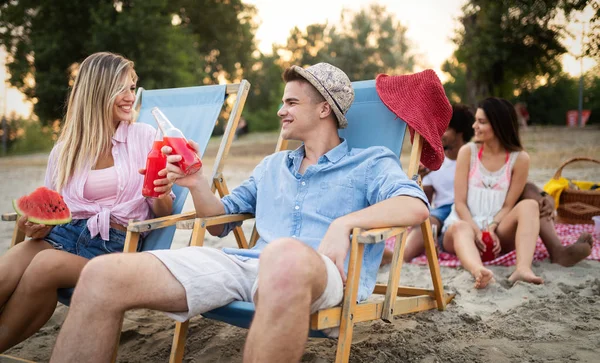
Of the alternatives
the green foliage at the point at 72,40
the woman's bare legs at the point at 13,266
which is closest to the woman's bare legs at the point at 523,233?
the woman's bare legs at the point at 13,266

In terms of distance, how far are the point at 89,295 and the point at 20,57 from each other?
977 inches

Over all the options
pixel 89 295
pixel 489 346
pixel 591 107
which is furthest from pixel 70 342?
pixel 591 107

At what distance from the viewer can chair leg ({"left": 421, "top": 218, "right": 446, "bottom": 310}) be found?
11.6 ft

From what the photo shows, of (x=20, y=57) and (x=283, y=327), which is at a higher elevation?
(x=20, y=57)

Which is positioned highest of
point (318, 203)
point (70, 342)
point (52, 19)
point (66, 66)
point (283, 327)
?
point (52, 19)

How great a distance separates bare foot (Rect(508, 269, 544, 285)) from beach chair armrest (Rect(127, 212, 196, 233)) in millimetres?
2400

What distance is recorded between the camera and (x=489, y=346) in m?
3.25

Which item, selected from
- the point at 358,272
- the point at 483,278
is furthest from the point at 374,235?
the point at 483,278

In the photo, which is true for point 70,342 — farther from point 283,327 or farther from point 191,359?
point 191,359

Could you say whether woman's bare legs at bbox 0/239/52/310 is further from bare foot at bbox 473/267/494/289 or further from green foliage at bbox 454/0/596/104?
green foliage at bbox 454/0/596/104

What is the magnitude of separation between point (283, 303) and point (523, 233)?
2883mm

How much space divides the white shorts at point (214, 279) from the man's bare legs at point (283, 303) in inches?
8.4

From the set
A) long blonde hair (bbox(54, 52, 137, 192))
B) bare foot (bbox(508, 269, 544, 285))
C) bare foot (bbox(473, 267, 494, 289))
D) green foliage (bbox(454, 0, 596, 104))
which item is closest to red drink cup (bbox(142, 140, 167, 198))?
long blonde hair (bbox(54, 52, 137, 192))

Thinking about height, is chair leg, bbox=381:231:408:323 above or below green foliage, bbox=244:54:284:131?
below
